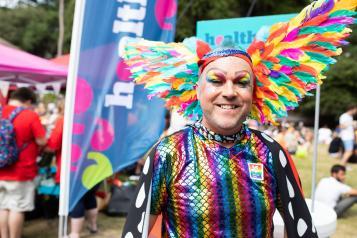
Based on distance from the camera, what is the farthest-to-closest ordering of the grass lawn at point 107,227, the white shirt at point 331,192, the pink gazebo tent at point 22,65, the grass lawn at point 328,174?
the white shirt at point 331,192 < the grass lawn at point 328,174 < the grass lawn at point 107,227 < the pink gazebo tent at point 22,65

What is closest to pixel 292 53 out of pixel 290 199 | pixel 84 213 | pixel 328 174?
pixel 290 199

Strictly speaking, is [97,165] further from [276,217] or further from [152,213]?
[152,213]

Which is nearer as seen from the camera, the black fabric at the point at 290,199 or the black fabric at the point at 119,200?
the black fabric at the point at 290,199

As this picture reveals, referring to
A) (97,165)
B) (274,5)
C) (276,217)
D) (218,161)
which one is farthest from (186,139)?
(274,5)

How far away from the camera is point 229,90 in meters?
1.67

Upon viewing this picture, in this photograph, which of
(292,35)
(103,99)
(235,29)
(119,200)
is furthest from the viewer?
(119,200)

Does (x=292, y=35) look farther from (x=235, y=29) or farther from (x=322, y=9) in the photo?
(x=235, y=29)

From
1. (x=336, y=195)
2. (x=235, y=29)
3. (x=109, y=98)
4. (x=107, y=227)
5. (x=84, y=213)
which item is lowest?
(x=107, y=227)

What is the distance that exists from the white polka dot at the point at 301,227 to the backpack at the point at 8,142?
304 centimetres

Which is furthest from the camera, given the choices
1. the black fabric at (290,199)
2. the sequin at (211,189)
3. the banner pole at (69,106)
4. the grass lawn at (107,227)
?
the grass lawn at (107,227)

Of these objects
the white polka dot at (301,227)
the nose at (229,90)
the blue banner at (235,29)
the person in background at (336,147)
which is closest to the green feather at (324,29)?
the nose at (229,90)

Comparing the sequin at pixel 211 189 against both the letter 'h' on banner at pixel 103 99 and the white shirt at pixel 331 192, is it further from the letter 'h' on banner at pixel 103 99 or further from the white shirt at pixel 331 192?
the white shirt at pixel 331 192

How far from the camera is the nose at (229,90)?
5.48 ft

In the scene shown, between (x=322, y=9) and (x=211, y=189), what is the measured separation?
35.1 inches
